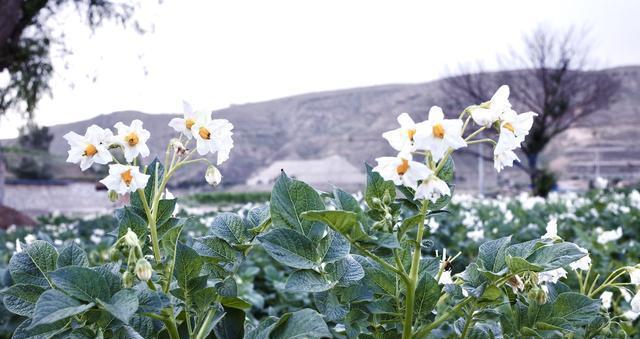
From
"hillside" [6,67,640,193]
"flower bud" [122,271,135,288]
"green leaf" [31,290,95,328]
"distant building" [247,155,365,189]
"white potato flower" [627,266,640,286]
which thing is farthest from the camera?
"hillside" [6,67,640,193]

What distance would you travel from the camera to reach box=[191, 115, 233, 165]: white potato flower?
81 cm

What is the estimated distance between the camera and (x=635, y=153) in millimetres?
51000

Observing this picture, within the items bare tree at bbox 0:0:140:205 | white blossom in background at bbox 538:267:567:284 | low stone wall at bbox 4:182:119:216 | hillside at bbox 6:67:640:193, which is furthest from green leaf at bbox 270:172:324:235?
hillside at bbox 6:67:640:193

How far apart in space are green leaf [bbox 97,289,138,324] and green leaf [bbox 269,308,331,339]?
17 centimetres

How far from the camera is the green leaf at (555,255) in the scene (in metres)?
0.62

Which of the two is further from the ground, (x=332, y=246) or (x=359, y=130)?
(x=332, y=246)

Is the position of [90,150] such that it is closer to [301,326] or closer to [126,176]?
[126,176]

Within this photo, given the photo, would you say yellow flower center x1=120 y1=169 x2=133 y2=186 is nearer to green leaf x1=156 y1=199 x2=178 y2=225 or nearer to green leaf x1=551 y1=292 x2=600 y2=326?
green leaf x1=156 y1=199 x2=178 y2=225

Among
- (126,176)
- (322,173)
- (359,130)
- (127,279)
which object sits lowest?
(322,173)

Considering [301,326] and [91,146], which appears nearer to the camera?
[301,326]

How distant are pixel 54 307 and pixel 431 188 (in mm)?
404

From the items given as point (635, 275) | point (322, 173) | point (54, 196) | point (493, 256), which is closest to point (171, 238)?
point (493, 256)

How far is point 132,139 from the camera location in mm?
780

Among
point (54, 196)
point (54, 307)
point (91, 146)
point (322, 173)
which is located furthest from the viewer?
point (322, 173)
